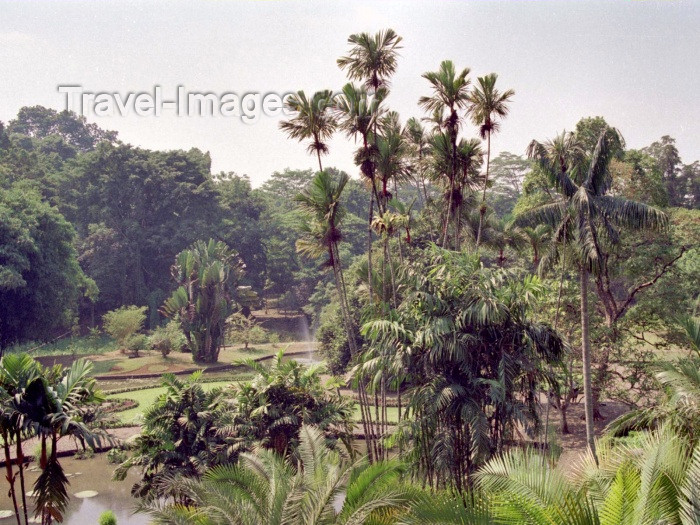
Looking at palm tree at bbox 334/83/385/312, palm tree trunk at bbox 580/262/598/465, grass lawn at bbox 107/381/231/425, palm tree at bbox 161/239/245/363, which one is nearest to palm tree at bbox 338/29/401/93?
palm tree at bbox 334/83/385/312

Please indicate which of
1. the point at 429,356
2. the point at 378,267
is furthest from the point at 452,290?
the point at 378,267

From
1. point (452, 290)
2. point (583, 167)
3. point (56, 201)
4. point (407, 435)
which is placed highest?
point (56, 201)

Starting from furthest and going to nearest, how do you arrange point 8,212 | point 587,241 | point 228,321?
point 228,321 < point 8,212 < point 587,241

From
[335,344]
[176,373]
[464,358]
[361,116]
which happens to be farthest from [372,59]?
[176,373]

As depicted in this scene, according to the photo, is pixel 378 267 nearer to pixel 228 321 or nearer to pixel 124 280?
pixel 228 321

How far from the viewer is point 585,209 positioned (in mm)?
13914

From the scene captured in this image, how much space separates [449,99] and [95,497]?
13035 mm

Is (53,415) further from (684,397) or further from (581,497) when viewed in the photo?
(684,397)

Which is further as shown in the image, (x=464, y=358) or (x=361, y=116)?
(x=361, y=116)

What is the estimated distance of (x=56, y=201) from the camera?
4509 centimetres

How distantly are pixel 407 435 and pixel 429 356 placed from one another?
1.71 metres

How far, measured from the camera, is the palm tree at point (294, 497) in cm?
698

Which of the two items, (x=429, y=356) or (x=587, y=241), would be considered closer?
(x=429, y=356)

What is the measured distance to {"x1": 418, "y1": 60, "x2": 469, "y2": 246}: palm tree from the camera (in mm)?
15164
